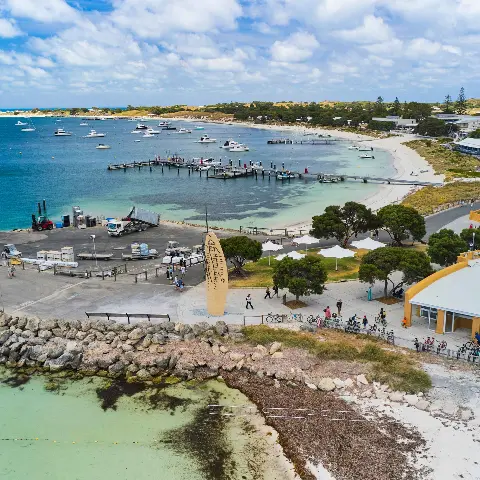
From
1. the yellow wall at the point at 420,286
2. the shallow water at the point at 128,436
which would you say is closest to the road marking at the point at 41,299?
the shallow water at the point at 128,436

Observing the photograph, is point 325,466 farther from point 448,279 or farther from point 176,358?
point 448,279

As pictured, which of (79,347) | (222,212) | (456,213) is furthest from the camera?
(222,212)

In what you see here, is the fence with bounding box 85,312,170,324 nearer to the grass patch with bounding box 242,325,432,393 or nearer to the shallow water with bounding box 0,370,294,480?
the grass patch with bounding box 242,325,432,393

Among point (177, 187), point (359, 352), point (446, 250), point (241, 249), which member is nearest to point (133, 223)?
point (241, 249)

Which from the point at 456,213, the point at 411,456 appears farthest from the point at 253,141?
the point at 411,456

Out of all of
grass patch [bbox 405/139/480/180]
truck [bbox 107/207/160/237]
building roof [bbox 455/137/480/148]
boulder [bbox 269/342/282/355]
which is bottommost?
boulder [bbox 269/342/282/355]

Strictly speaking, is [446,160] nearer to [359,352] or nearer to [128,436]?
[359,352]

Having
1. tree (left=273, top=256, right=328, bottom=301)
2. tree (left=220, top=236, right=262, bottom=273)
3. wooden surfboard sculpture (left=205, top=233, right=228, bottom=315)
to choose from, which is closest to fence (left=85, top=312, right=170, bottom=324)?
wooden surfboard sculpture (left=205, top=233, right=228, bottom=315)
